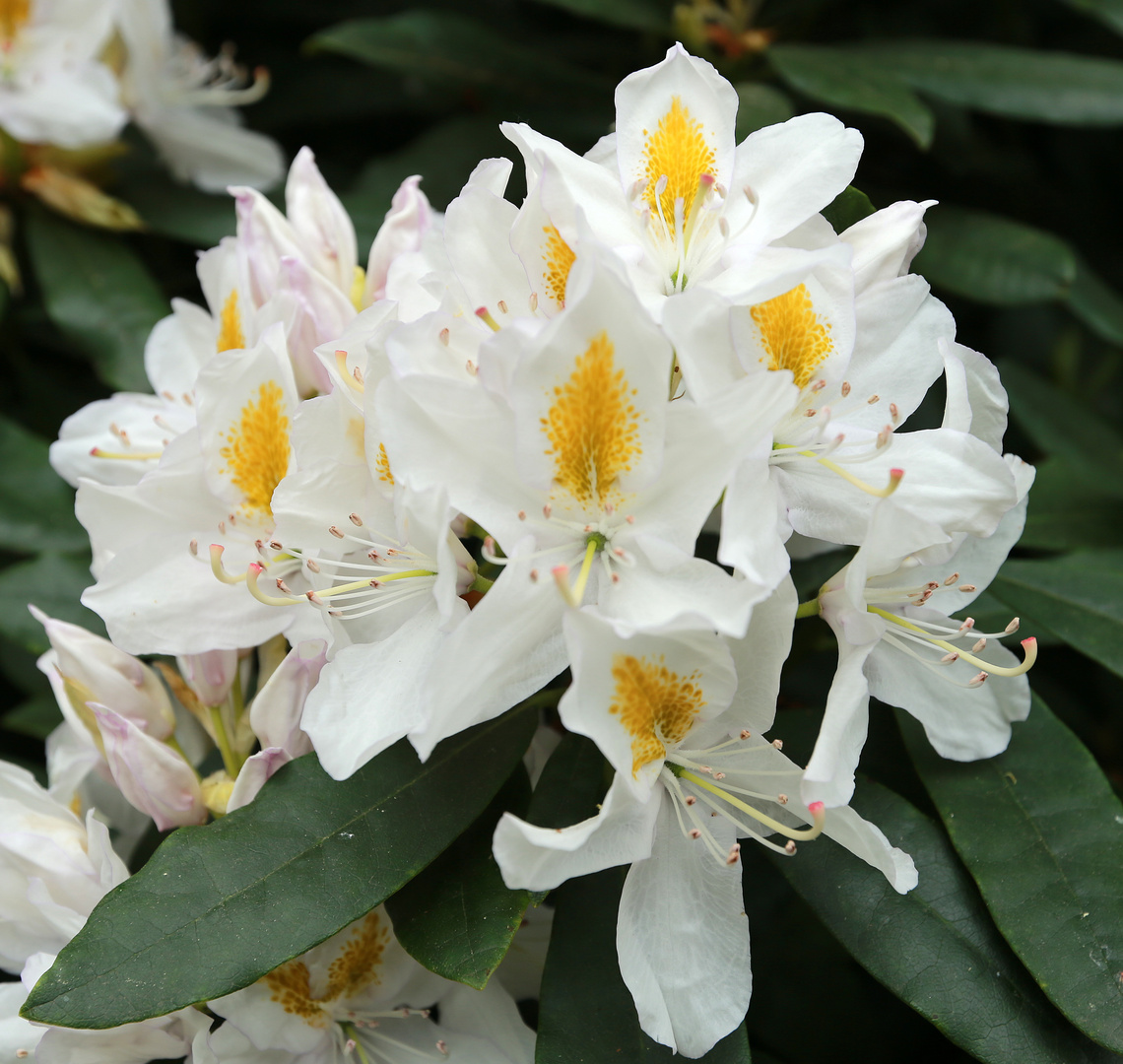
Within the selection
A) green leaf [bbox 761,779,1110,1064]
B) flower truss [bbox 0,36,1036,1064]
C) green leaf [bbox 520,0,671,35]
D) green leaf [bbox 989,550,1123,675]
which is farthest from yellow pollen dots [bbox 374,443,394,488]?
green leaf [bbox 520,0,671,35]

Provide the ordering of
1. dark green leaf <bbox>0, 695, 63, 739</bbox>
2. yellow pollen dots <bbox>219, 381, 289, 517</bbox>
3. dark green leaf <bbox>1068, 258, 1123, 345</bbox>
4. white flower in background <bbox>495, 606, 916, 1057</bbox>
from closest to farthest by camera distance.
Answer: white flower in background <bbox>495, 606, 916, 1057</bbox> < yellow pollen dots <bbox>219, 381, 289, 517</bbox> < dark green leaf <bbox>0, 695, 63, 739</bbox> < dark green leaf <bbox>1068, 258, 1123, 345</bbox>

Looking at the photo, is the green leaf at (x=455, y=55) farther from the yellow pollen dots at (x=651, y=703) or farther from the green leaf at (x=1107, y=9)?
the yellow pollen dots at (x=651, y=703)

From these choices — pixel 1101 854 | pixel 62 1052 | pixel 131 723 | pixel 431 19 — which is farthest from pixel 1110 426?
pixel 62 1052

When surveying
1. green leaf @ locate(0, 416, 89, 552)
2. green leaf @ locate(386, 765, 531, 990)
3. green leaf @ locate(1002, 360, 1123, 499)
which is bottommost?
green leaf @ locate(0, 416, 89, 552)

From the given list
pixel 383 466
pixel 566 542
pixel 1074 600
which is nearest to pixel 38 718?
pixel 383 466

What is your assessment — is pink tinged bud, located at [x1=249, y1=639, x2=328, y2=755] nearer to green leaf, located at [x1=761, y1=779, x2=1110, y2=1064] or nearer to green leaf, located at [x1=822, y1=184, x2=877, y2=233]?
green leaf, located at [x1=761, y1=779, x2=1110, y2=1064]

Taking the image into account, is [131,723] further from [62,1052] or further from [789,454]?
[789,454]

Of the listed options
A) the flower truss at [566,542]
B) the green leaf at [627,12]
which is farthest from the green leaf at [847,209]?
the green leaf at [627,12]
